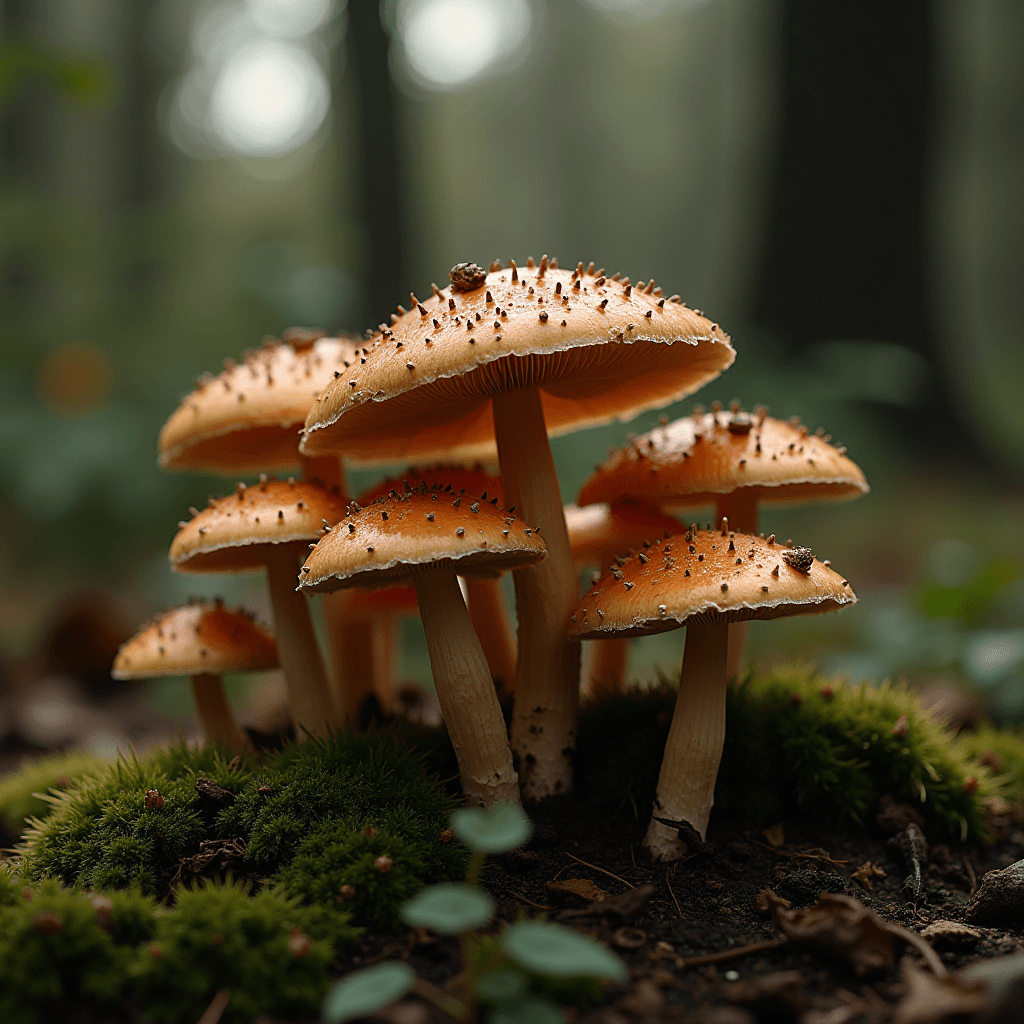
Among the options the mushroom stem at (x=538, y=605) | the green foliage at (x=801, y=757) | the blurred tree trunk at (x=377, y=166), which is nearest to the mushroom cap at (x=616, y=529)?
the mushroom stem at (x=538, y=605)

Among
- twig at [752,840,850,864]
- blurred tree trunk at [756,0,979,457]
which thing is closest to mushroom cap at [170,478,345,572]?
twig at [752,840,850,864]

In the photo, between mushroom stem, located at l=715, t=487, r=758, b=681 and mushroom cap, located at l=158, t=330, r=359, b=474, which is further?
mushroom stem, located at l=715, t=487, r=758, b=681

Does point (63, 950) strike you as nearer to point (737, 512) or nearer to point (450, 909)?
point (450, 909)

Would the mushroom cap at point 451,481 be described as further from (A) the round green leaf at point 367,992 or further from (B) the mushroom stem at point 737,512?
(A) the round green leaf at point 367,992

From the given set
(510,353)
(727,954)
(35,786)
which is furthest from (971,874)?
(35,786)

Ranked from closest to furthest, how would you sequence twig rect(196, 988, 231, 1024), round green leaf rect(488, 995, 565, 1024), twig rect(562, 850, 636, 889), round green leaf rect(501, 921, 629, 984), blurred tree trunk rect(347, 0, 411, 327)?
round green leaf rect(501, 921, 629, 984) → round green leaf rect(488, 995, 565, 1024) → twig rect(196, 988, 231, 1024) → twig rect(562, 850, 636, 889) → blurred tree trunk rect(347, 0, 411, 327)

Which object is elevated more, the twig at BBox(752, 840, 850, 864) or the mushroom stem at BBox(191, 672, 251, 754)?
the mushroom stem at BBox(191, 672, 251, 754)

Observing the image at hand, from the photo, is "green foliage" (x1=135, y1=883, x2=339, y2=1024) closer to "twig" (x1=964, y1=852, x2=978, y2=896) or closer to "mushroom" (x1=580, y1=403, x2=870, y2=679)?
"mushroom" (x1=580, y1=403, x2=870, y2=679)
